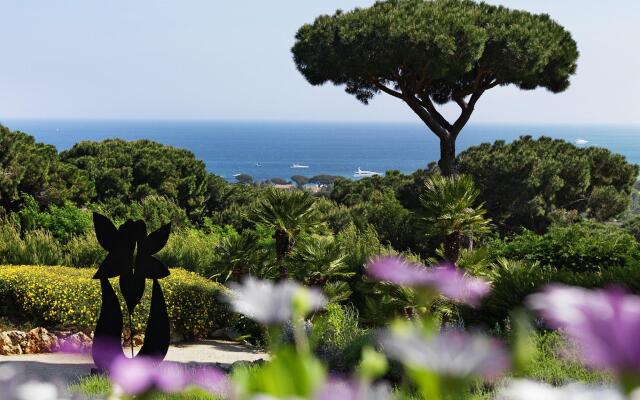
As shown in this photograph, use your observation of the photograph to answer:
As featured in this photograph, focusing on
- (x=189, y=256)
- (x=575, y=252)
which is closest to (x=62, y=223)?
(x=189, y=256)

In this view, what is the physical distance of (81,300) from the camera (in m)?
7.68

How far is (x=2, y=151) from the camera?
17.5m

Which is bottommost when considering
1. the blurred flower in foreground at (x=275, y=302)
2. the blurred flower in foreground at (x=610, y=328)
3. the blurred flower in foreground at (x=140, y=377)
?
the blurred flower in foreground at (x=140, y=377)

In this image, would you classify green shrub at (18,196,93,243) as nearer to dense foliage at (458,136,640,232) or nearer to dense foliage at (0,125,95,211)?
dense foliage at (0,125,95,211)

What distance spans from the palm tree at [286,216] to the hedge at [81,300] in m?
0.88

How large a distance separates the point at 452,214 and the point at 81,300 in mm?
4076

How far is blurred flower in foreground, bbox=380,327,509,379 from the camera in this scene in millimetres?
333

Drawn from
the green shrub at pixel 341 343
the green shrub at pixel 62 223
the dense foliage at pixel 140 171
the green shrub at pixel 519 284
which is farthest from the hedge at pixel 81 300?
the dense foliage at pixel 140 171

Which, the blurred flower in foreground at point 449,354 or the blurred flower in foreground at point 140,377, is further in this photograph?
the blurred flower in foreground at point 140,377

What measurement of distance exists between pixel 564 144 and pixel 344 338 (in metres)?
18.5

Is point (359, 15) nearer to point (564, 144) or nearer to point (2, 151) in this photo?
point (2, 151)

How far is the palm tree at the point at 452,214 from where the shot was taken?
25.4 ft

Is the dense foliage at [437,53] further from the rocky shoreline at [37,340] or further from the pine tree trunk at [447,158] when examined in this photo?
the rocky shoreline at [37,340]

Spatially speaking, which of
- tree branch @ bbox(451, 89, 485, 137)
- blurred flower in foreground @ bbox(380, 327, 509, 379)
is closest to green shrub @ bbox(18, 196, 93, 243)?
tree branch @ bbox(451, 89, 485, 137)
